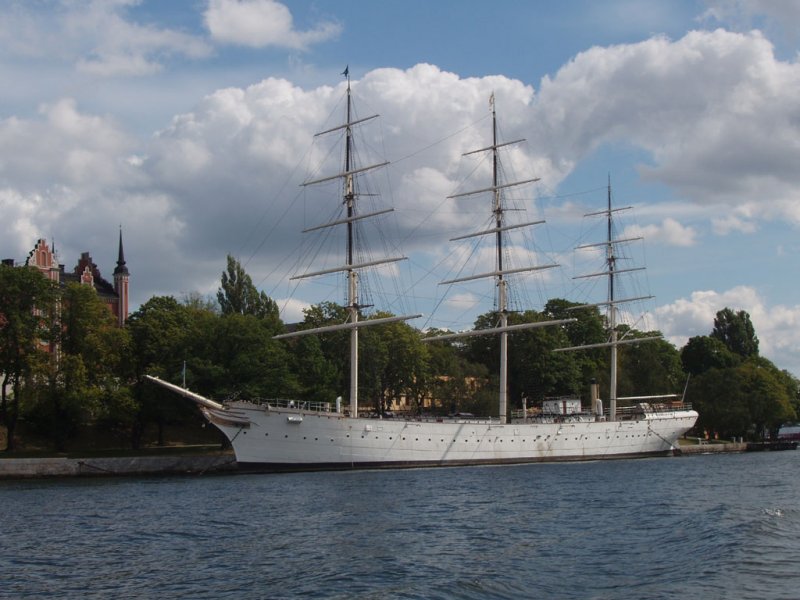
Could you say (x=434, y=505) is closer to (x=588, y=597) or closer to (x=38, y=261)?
(x=588, y=597)

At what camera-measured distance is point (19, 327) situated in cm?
6475

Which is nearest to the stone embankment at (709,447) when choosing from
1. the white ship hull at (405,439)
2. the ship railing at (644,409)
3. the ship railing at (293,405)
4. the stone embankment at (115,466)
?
the ship railing at (644,409)

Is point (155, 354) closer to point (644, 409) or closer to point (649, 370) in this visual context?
point (644, 409)

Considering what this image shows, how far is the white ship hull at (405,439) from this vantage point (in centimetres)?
5619

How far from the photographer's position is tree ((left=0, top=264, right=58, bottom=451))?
65.1 meters

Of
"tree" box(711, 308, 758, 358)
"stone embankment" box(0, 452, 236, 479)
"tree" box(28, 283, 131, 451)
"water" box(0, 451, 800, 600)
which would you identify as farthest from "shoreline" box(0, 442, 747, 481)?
"tree" box(711, 308, 758, 358)

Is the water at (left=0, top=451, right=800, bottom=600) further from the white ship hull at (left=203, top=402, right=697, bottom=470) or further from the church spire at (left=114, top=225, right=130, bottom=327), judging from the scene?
the church spire at (left=114, top=225, right=130, bottom=327)

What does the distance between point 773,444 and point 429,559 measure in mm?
78540

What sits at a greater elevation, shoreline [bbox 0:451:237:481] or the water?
shoreline [bbox 0:451:237:481]

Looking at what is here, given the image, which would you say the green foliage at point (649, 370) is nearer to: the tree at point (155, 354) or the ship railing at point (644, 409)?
the ship railing at point (644, 409)

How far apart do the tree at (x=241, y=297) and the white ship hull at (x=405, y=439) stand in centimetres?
2923

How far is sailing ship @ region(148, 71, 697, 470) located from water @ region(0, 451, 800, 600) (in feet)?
28.5

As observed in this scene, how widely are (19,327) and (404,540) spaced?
43.5 m

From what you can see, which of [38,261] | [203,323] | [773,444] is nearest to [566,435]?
[203,323]
